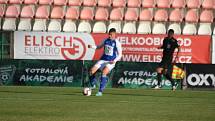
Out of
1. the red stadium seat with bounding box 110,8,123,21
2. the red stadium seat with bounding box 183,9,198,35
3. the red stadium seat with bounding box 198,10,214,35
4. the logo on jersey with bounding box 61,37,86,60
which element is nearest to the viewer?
Answer: the logo on jersey with bounding box 61,37,86,60

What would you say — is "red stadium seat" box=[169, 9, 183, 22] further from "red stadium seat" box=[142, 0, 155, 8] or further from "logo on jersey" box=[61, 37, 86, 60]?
"logo on jersey" box=[61, 37, 86, 60]

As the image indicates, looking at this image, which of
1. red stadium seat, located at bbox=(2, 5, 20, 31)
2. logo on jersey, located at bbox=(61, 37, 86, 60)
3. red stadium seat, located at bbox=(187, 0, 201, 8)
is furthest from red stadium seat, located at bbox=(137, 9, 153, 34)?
red stadium seat, located at bbox=(2, 5, 20, 31)

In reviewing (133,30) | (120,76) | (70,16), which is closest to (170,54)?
(120,76)

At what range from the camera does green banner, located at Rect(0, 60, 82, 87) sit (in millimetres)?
24453

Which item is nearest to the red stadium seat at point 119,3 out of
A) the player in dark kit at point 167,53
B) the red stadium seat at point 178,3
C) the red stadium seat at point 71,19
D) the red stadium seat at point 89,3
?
the red stadium seat at point 89,3

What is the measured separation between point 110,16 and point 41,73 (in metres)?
6.92

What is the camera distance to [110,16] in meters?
30.3

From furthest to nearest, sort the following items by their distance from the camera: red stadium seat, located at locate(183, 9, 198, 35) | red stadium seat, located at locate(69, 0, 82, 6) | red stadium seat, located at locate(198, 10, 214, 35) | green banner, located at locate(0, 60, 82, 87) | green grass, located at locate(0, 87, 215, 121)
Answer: red stadium seat, located at locate(69, 0, 82, 6), red stadium seat, located at locate(183, 9, 198, 35), red stadium seat, located at locate(198, 10, 214, 35), green banner, located at locate(0, 60, 82, 87), green grass, located at locate(0, 87, 215, 121)

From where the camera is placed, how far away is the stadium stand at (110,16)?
96.9ft

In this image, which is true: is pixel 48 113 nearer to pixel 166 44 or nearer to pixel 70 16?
pixel 166 44

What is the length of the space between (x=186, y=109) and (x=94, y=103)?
7.78ft

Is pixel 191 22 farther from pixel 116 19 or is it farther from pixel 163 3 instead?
pixel 116 19

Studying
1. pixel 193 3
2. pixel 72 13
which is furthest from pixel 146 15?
pixel 72 13

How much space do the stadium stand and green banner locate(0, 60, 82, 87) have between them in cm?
526
